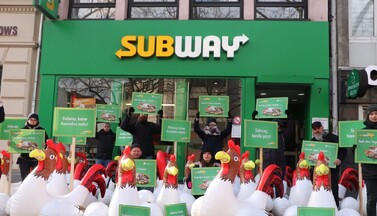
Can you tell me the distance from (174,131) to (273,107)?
1967mm

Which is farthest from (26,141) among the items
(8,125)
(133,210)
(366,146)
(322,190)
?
(366,146)

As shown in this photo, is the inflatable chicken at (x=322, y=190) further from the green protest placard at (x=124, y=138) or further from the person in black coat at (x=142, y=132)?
the green protest placard at (x=124, y=138)

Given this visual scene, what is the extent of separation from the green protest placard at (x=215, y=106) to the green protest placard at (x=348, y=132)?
237 cm

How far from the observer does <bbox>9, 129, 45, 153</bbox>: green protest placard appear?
748 cm

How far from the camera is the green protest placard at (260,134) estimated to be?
758cm

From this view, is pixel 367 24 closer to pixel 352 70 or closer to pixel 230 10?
pixel 352 70

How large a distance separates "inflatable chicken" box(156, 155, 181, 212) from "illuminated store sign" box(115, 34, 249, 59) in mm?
5740

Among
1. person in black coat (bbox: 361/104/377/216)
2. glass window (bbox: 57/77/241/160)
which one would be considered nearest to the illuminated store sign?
glass window (bbox: 57/77/241/160)

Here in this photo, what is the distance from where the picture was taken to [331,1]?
11.8 m

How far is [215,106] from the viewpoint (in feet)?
29.5

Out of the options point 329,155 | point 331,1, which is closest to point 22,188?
point 329,155

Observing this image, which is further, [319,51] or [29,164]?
[319,51]

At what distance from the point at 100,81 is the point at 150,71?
1.34m

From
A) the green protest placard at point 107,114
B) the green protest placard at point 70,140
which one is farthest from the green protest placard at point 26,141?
the green protest placard at point 107,114
